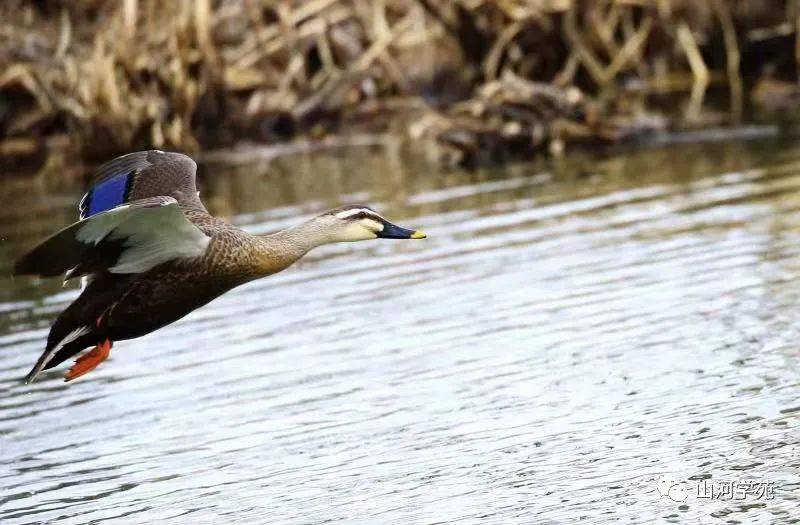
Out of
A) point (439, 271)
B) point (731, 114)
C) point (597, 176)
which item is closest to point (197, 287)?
point (439, 271)

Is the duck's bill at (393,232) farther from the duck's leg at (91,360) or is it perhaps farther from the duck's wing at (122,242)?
the duck's leg at (91,360)

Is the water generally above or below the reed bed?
below

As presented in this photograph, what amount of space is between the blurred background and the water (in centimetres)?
3

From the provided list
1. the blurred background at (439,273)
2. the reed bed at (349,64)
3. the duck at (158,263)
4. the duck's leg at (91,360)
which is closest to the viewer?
the blurred background at (439,273)

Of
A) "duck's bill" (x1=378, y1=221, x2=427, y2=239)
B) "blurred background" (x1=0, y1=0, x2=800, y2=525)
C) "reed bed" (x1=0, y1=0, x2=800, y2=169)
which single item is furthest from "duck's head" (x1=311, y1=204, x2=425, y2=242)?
"reed bed" (x1=0, y1=0, x2=800, y2=169)

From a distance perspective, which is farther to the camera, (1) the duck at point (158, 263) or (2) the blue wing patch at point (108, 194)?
(2) the blue wing patch at point (108, 194)

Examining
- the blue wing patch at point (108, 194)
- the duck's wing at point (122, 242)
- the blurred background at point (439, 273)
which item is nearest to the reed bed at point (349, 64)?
the blurred background at point (439, 273)

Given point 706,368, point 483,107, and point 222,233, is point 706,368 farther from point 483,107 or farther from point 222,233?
point 483,107

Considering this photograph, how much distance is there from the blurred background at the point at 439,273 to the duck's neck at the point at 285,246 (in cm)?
96

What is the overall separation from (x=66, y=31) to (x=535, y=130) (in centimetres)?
977

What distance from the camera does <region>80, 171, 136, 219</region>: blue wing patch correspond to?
9.32 metres

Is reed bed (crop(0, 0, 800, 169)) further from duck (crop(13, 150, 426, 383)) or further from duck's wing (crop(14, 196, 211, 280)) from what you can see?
duck's wing (crop(14, 196, 211, 280))

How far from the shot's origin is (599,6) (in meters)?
25.7

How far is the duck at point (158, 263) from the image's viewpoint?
26.9 ft
